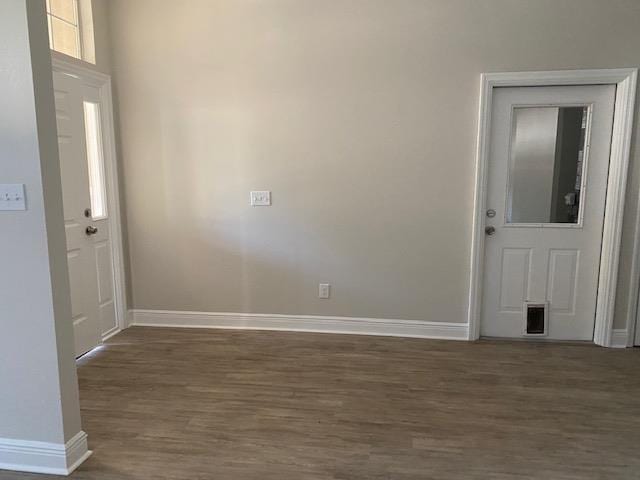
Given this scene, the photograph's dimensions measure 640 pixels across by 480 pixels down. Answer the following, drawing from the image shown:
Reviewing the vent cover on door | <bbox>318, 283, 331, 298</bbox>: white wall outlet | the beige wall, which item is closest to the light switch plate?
the beige wall

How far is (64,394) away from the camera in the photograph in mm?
2010

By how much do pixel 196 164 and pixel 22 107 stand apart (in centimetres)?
191

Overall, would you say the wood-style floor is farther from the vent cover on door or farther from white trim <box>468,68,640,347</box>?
white trim <box>468,68,640,347</box>

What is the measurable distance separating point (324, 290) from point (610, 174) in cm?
240

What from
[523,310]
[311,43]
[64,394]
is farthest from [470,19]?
[64,394]

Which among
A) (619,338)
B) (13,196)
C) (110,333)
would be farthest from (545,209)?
(110,333)

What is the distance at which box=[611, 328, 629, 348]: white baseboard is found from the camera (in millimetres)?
3396

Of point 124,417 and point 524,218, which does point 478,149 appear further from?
point 124,417

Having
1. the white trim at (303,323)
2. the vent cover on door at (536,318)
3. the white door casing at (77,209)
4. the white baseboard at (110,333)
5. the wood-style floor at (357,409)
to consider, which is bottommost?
the wood-style floor at (357,409)

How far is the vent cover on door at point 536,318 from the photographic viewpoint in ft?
11.5

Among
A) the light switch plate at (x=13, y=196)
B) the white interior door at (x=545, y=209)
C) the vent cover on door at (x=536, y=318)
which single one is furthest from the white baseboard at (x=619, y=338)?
the light switch plate at (x=13, y=196)

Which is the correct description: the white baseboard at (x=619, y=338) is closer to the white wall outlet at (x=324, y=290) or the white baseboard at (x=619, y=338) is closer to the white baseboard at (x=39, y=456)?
the white wall outlet at (x=324, y=290)

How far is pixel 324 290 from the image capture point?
12.2 feet

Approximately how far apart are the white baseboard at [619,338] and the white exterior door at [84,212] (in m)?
4.10
